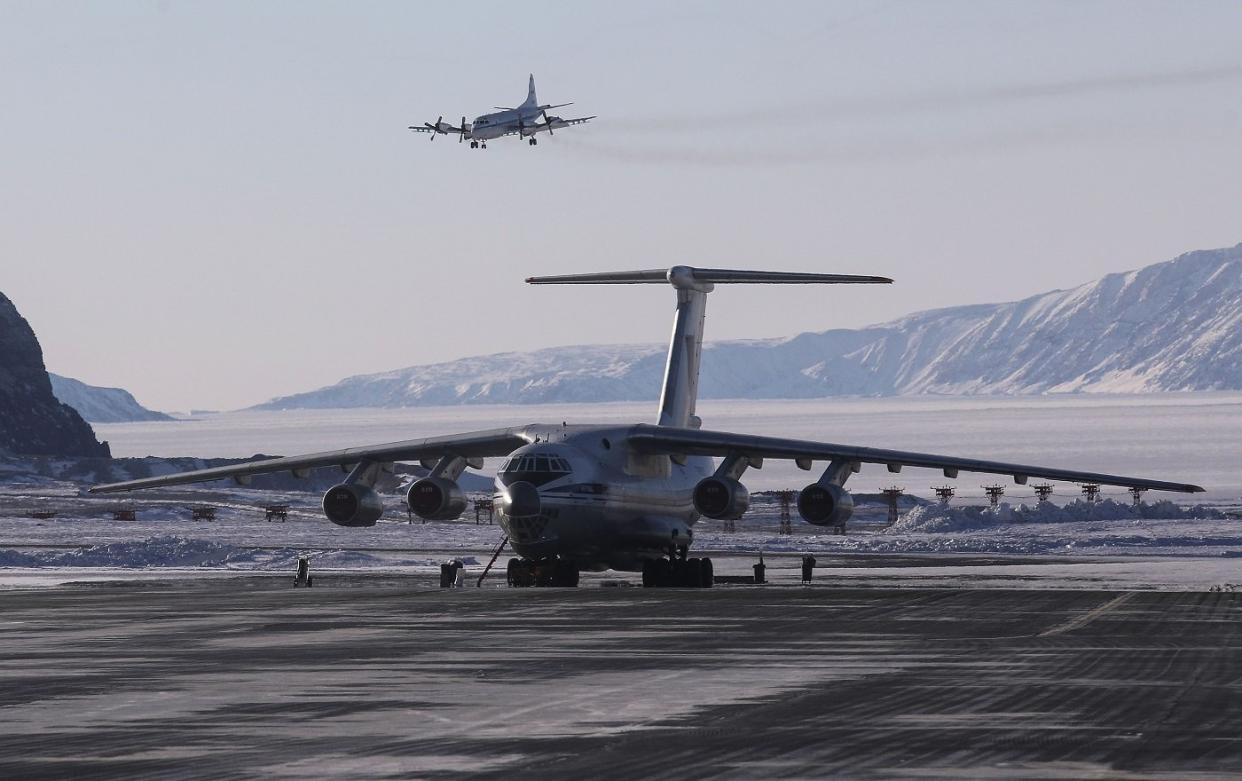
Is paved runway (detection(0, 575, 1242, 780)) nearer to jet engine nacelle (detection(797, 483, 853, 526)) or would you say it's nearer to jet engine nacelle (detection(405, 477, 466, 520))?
jet engine nacelle (detection(797, 483, 853, 526))

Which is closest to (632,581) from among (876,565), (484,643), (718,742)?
(876,565)

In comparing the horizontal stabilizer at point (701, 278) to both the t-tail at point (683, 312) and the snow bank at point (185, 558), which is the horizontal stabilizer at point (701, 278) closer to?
the t-tail at point (683, 312)

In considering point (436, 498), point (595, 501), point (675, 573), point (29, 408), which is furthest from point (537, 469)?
point (29, 408)

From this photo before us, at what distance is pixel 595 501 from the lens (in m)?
43.7

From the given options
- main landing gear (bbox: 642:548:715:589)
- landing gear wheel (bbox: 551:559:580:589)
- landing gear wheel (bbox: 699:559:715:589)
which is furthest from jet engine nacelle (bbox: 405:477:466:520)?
landing gear wheel (bbox: 699:559:715:589)

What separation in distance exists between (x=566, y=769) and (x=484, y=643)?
12.4 m

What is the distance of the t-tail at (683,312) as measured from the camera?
51.0 meters

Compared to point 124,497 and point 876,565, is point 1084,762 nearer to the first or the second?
point 876,565

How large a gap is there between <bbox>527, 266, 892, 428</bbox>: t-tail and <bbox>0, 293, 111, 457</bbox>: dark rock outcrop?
12515cm

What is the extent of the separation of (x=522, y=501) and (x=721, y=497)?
14.9 feet

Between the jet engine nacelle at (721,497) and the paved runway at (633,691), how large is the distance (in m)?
7.60

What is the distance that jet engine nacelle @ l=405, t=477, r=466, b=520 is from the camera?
45.5 metres

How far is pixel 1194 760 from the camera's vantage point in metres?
15.1

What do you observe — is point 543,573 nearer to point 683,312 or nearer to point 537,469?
point 537,469
